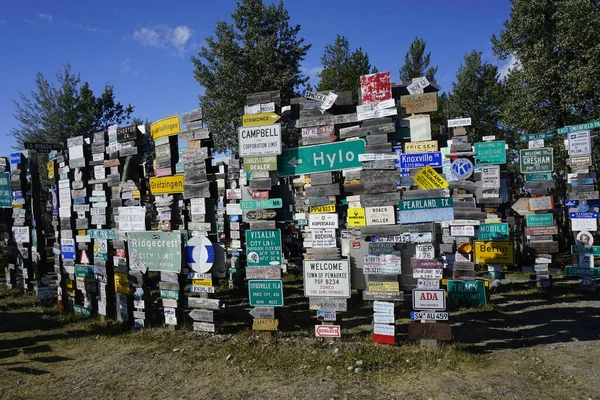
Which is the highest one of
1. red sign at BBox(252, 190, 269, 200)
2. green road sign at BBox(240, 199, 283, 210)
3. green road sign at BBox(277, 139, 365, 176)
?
green road sign at BBox(277, 139, 365, 176)

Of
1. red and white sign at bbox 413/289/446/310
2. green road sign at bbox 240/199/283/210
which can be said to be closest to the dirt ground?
red and white sign at bbox 413/289/446/310

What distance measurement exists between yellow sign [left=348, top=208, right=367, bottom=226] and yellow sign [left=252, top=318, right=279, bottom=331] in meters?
2.38

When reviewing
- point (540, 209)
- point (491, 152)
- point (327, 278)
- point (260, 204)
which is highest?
point (491, 152)

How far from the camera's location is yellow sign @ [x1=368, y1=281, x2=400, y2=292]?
7.16 metres

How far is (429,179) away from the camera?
7.02 metres

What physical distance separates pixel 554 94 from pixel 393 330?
20.4 meters

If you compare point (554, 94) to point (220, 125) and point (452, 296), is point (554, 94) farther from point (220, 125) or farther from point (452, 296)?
point (220, 125)

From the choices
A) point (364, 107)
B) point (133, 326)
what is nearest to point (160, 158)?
point (133, 326)

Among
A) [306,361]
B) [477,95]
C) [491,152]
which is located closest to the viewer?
[306,361]

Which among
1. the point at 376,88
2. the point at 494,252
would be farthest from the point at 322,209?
the point at 494,252

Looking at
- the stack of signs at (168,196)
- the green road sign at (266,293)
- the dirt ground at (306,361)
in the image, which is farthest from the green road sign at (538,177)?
the stack of signs at (168,196)

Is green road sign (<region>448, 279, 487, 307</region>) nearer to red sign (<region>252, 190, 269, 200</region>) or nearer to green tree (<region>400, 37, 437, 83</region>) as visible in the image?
red sign (<region>252, 190, 269, 200</region>)

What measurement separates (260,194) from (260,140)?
1.03 metres

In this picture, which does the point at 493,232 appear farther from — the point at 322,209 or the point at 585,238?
the point at 322,209
